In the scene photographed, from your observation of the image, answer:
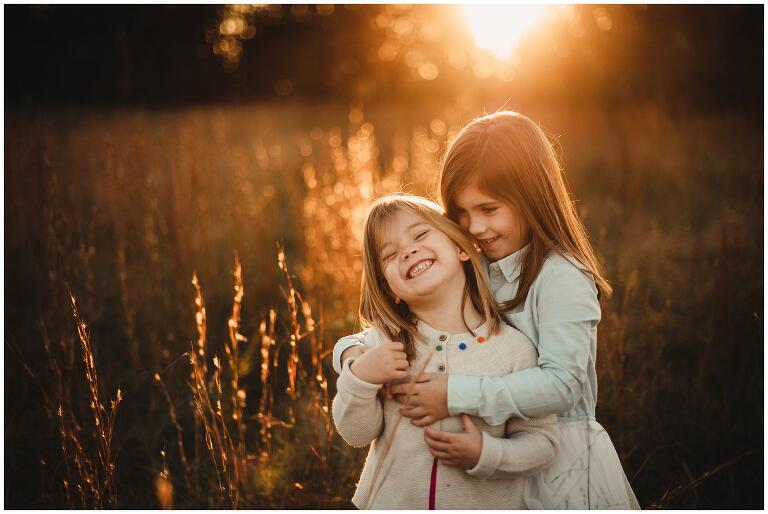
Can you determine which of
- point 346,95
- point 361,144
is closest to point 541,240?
point 361,144

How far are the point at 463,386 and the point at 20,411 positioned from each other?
7.12 ft

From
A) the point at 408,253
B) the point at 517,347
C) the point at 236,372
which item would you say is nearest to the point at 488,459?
the point at 517,347

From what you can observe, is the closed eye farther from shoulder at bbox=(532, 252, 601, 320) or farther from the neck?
shoulder at bbox=(532, 252, 601, 320)

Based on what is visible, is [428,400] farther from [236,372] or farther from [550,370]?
[236,372]

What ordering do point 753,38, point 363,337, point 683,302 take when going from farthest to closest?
1. point 753,38
2. point 683,302
3. point 363,337

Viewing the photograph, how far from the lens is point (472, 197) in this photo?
6.13 feet

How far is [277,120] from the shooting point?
31.3 ft

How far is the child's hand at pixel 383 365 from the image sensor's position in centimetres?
159

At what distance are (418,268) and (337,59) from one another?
11276 millimetres

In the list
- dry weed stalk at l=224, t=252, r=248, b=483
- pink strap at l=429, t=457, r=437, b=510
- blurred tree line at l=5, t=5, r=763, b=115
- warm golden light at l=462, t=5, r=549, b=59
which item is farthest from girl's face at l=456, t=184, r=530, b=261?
blurred tree line at l=5, t=5, r=763, b=115

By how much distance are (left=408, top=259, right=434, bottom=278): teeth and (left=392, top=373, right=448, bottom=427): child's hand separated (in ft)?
0.88

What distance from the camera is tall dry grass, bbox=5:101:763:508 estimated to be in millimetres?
2400

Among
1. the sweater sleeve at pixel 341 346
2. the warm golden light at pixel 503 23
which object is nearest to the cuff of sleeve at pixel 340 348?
the sweater sleeve at pixel 341 346

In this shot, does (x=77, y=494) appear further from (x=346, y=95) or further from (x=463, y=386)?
(x=346, y=95)
